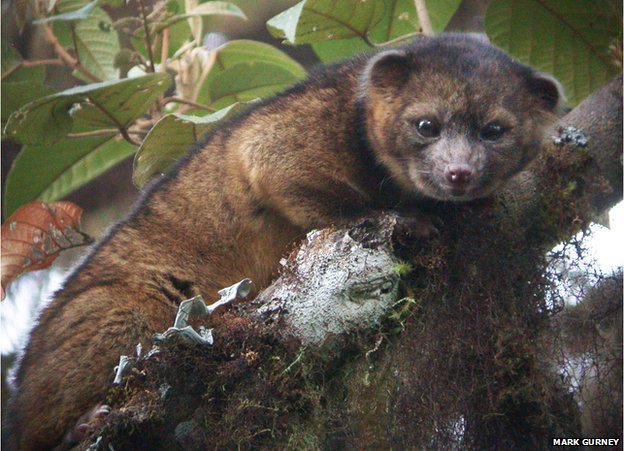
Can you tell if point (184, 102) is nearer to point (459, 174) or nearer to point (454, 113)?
point (454, 113)

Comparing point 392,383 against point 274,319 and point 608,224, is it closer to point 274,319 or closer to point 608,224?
point 274,319

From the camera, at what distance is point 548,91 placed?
437cm

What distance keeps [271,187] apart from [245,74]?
1.56 metres

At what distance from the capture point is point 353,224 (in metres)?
4.01

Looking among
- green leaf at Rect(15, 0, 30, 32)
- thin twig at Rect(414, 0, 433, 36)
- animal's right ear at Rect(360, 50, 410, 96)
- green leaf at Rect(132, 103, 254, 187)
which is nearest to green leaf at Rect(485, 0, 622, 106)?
thin twig at Rect(414, 0, 433, 36)

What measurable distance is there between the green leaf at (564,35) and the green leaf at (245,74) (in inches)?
55.3

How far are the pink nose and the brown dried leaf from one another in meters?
2.50

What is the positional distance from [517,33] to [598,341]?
2.39 m

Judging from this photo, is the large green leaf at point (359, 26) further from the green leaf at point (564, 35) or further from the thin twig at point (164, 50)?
the thin twig at point (164, 50)

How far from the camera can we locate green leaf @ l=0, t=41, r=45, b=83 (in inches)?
237

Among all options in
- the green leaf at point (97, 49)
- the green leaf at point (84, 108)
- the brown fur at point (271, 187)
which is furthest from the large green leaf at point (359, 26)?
the green leaf at point (97, 49)

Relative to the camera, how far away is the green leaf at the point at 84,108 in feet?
16.1

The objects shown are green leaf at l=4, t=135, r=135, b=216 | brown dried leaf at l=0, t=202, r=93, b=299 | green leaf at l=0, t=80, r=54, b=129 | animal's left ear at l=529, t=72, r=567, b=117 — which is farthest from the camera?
green leaf at l=4, t=135, r=135, b=216

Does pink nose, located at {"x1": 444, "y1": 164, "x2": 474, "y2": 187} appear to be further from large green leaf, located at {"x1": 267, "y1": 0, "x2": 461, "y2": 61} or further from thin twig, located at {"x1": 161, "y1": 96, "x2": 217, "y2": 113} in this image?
thin twig, located at {"x1": 161, "y1": 96, "x2": 217, "y2": 113}
